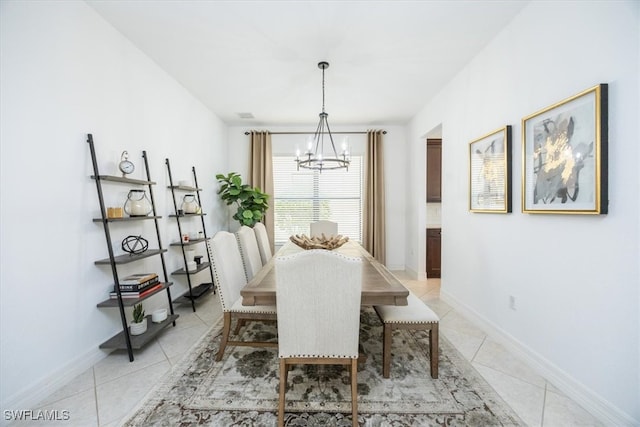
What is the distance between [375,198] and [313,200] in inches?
46.5

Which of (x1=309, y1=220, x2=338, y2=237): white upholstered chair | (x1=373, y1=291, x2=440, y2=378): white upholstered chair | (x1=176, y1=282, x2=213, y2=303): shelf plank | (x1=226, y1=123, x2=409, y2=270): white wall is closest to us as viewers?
(x1=373, y1=291, x2=440, y2=378): white upholstered chair

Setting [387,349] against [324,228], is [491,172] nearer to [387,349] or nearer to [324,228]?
[387,349]

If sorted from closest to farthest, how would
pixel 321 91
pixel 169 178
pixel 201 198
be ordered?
1. pixel 169 178
2. pixel 321 91
3. pixel 201 198

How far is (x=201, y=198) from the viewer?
3979 millimetres

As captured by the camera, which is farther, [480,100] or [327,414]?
[480,100]

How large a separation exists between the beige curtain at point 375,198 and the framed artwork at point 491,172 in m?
2.08

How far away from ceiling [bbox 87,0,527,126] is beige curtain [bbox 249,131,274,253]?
42.4 inches

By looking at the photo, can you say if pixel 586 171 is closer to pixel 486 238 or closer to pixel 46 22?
pixel 486 238

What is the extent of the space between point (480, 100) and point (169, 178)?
3505 mm

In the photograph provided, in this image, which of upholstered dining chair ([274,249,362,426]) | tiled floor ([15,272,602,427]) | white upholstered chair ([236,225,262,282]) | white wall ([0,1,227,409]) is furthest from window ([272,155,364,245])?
upholstered dining chair ([274,249,362,426])

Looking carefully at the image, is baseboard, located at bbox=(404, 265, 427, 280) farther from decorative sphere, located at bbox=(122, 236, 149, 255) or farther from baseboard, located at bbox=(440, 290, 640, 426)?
Result: decorative sphere, located at bbox=(122, 236, 149, 255)

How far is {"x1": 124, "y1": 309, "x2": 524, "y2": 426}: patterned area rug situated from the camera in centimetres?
150

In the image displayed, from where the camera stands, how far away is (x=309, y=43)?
2451 mm

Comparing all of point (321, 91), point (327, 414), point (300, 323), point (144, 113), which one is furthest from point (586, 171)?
point (144, 113)
